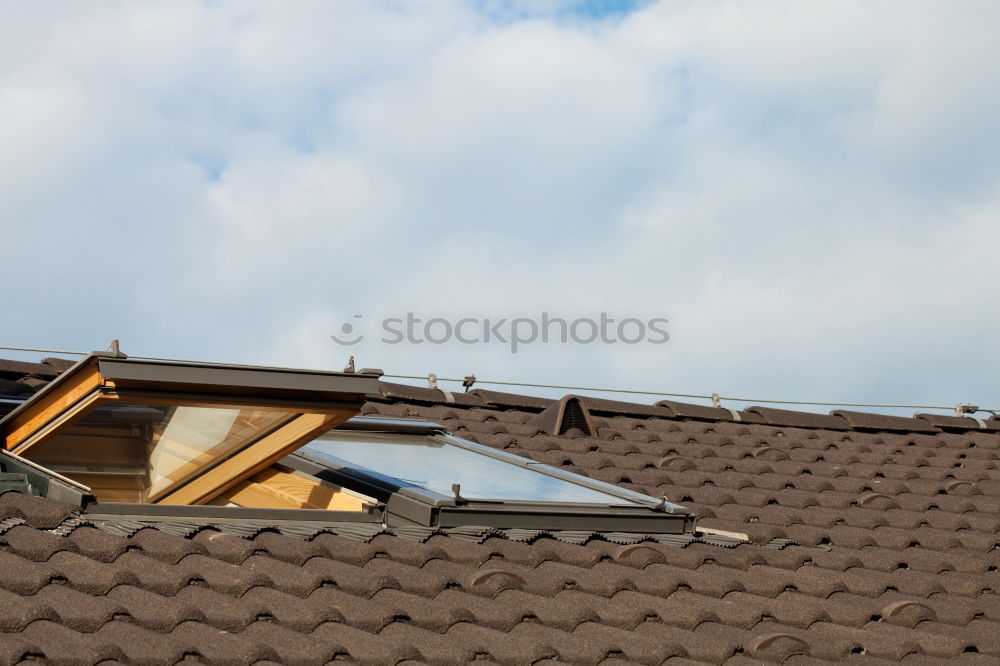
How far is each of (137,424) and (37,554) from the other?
117 cm

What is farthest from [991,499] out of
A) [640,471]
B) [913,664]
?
[913,664]

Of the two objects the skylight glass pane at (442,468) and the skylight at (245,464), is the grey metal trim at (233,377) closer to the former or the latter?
the skylight at (245,464)

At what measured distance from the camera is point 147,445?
4.96 meters

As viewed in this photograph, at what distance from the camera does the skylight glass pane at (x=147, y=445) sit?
476cm

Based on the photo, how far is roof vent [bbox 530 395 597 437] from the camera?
7613mm

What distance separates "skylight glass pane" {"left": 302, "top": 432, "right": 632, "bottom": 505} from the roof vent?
1.43 m

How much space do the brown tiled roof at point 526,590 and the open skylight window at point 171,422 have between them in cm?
50

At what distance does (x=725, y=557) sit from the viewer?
493 centimetres

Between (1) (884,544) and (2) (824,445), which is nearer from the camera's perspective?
(1) (884,544)

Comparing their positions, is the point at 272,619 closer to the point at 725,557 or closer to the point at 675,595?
the point at 675,595

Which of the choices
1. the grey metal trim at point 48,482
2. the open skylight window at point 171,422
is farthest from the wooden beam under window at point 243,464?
the grey metal trim at point 48,482

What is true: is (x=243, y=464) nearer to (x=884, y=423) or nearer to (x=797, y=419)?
(x=797, y=419)

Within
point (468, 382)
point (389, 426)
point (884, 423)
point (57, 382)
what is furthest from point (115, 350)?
point (884, 423)

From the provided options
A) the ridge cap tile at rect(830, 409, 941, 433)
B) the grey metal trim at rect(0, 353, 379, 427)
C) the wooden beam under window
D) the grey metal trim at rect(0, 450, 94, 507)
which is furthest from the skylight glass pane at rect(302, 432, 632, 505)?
the ridge cap tile at rect(830, 409, 941, 433)
